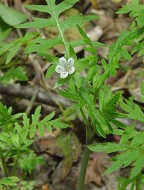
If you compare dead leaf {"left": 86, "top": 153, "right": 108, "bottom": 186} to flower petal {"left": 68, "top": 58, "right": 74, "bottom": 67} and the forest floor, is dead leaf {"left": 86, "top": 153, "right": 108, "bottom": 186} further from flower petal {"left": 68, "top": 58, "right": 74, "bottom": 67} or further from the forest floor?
flower petal {"left": 68, "top": 58, "right": 74, "bottom": 67}

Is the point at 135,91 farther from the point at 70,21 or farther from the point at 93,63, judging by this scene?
the point at 93,63

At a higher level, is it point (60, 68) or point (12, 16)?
point (60, 68)

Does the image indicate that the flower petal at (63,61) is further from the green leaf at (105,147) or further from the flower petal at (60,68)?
the green leaf at (105,147)

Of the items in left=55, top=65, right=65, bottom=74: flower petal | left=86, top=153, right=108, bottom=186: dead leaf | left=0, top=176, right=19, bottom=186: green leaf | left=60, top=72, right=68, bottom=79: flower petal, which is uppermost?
left=55, top=65, right=65, bottom=74: flower petal

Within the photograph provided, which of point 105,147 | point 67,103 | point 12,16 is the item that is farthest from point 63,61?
point 12,16

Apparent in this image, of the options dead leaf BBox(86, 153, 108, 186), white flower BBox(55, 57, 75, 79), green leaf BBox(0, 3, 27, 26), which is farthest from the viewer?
green leaf BBox(0, 3, 27, 26)

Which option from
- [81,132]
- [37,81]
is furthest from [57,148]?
[37,81]

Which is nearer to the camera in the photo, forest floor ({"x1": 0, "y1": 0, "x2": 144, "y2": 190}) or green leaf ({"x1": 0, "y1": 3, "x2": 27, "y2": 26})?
forest floor ({"x1": 0, "y1": 0, "x2": 144, "y2": 190})

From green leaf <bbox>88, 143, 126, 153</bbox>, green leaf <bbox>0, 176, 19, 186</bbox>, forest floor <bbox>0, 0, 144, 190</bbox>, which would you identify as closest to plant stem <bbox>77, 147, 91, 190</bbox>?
green leaf <bbox>88, 143, 126, 153</bbox>

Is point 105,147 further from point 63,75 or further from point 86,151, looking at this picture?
point 63,75

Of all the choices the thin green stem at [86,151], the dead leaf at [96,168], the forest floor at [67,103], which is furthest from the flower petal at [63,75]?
the dead leaf at [96,168]

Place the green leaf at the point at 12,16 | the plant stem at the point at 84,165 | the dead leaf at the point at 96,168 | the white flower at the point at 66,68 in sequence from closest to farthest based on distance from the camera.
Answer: the white flower at the point at 66,68
the plant stem at the point at 84,165
the dead leaf at the point at 96,168
the green leaf at the point at 12,16
